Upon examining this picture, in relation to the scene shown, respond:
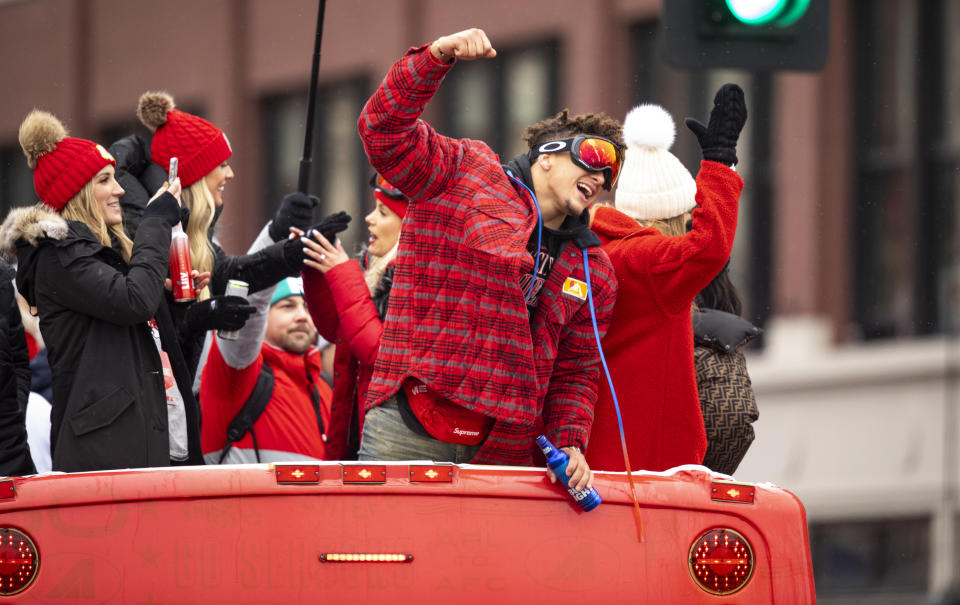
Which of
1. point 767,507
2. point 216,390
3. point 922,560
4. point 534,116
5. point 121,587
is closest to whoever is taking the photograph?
point 121,587

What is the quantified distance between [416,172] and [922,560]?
1589 cm

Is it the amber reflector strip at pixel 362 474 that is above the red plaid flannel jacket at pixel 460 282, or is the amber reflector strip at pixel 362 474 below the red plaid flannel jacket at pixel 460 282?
below

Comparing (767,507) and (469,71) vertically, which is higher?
(469,71)

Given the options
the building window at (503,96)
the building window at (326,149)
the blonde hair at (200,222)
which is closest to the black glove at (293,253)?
the blonde hair at (200,222)

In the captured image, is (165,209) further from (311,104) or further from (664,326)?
(664,326)

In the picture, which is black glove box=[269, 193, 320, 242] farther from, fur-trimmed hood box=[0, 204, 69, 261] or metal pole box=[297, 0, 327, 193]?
fur-trimmed hood box=[0, 204, 69, 261]

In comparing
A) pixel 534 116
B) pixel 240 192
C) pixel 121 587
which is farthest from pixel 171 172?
pixel 240 192

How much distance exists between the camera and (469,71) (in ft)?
77.2

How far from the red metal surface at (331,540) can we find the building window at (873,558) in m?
15.3

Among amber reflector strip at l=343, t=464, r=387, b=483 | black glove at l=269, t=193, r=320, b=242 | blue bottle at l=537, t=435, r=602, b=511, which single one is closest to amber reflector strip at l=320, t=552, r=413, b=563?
amber reflector strip at l=343, t=464, r=387, b=483

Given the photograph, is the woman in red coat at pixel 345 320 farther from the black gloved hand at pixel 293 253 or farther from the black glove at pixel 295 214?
the black glove at pixel 295 214

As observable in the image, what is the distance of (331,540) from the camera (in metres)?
4.26

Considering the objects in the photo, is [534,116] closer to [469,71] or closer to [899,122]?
[469,71]

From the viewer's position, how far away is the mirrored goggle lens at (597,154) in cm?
491
